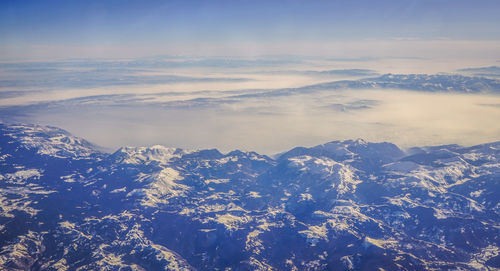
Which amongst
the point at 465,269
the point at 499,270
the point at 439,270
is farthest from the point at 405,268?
the point at 499,270

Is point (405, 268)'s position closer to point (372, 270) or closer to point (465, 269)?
point (372, 270)

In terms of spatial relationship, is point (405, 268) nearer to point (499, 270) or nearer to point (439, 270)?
point (439, 270)

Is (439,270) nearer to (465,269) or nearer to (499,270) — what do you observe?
(465,269)

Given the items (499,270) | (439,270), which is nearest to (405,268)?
(439,270)

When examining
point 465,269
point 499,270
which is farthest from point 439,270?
point 499,270

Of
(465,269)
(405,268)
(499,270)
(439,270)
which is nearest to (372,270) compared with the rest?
(405,268)
